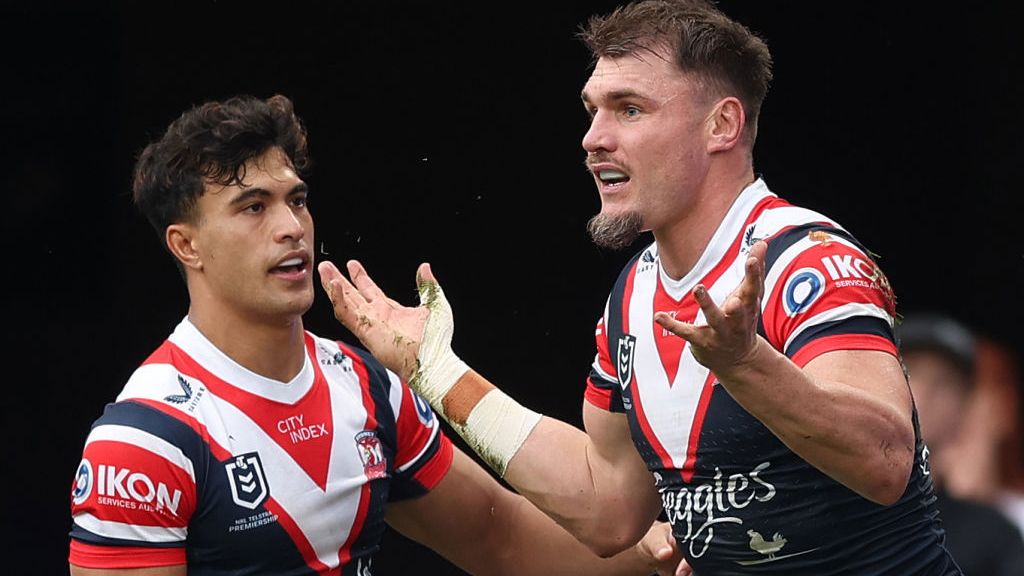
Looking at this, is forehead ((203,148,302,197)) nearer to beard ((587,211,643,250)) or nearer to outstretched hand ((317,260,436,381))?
outstretched hand ((317,260,436,381))

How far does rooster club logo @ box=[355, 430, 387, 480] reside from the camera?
404 cm

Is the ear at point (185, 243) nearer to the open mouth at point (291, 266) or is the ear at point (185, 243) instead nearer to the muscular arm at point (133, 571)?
the open mouth at point (291, 266)

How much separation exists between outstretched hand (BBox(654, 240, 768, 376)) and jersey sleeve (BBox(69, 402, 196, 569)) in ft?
4.39

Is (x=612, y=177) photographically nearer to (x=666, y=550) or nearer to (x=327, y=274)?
(x=327, y=274)

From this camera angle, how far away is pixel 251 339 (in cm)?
399

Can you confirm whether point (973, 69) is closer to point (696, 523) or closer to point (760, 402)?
point (696, 523)

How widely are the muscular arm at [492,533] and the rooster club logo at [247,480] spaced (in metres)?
0.58

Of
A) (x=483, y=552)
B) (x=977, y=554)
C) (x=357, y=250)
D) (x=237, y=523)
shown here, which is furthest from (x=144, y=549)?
(x=357, y=250)

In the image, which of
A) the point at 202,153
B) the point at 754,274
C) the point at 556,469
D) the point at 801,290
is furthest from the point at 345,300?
the point at 754,274

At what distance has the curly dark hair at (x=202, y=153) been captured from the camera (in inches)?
158

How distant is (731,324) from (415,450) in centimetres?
151

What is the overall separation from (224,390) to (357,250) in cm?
213

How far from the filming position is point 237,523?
3.77 m

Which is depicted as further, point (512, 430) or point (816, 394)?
point (512, 430)
